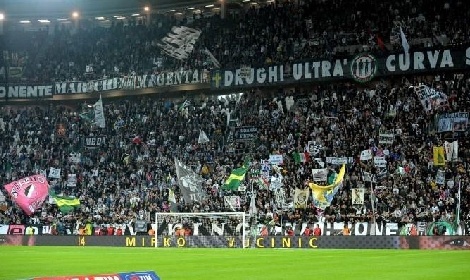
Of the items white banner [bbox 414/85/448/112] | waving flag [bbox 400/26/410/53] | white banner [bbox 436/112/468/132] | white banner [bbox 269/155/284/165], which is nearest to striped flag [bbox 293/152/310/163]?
white banner [bbox 269/155/284/165]

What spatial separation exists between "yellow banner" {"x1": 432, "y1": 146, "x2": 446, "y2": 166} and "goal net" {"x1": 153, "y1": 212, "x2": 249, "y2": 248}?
981cm

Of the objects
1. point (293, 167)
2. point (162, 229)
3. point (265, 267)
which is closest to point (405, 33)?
point (293, 167)

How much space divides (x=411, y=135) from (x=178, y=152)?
15.1 meters

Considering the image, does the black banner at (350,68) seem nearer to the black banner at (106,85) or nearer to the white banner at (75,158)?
the black banner at (106,85)

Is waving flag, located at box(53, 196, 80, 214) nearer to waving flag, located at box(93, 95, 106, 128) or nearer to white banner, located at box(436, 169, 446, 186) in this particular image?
waving flag, located at box(93, 95, 106, 128)

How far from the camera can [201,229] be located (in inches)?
1553

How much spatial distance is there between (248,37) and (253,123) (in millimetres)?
7509

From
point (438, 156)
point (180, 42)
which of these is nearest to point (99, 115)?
point (180, 42)

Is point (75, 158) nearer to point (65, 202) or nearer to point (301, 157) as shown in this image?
point (65, 202)

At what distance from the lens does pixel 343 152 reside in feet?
135

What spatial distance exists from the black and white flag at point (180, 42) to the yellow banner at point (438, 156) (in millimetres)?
21657

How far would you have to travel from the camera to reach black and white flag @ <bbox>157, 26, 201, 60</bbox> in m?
53.8

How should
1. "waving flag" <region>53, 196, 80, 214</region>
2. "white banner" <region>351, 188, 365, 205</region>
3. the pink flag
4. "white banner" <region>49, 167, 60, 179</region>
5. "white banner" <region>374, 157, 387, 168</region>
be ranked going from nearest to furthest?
"white banner" <region>351, 188, 365, 205</region>, "white banner" <region>374, 157, 387, 168</region>, the pink flag, "waving flag" <region>53, 196, 80, 214</region>, "white banner" <region>49, 167, 60, 179</region>

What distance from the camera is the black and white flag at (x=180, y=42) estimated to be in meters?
53.8
